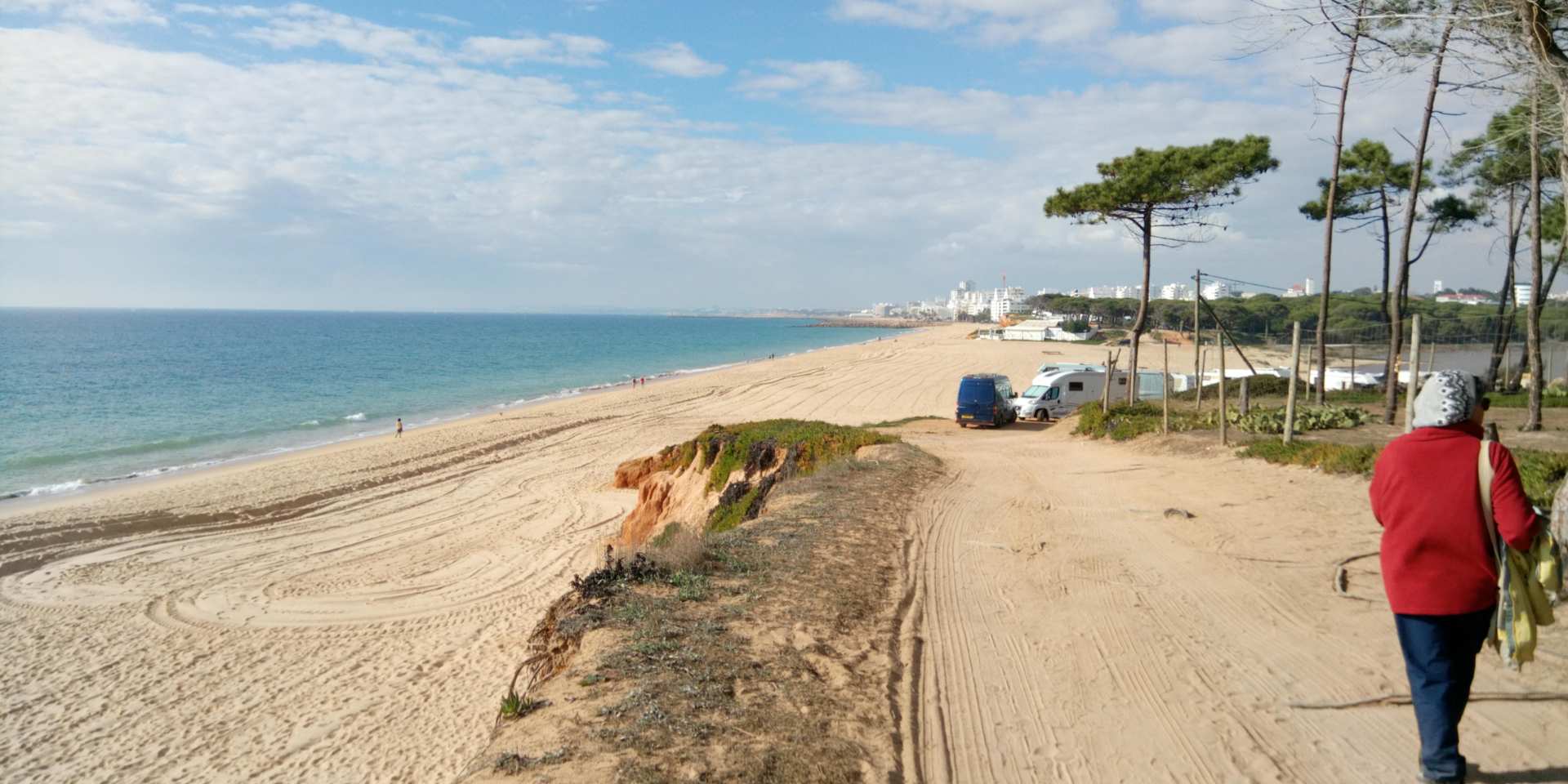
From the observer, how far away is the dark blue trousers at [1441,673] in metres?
3.37

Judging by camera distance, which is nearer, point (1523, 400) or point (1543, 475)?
point (1543, 475)

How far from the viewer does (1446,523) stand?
10.8 ft

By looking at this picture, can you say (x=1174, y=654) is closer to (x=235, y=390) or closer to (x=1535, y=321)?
(x=1535, y=321)

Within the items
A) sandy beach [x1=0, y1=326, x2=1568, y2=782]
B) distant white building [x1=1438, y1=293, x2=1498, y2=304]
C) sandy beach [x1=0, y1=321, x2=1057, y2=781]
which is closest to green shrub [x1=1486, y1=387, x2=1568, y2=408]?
sandy beach [x1=0, y1=326, x2=1568, y2=782]

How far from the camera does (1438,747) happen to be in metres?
3.52

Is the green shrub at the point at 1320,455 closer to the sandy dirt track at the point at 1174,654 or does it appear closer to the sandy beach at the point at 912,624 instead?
the sandy beach at the point at 912,624

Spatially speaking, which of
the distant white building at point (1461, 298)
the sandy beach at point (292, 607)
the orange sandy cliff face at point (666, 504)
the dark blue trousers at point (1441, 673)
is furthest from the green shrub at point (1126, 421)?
the distant white building at point (1461, 298)

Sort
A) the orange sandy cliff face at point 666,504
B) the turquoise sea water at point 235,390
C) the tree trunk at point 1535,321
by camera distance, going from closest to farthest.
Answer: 1. the tree trunk at point 1535,321
2. the orange sandy cliff face at point 666,504
3. the turquoise sea water at point 235,390

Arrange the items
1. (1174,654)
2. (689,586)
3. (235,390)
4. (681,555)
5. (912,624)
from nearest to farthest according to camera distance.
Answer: (1174,654) → (912,624) → (689,586) → (681,555) → (235,390)

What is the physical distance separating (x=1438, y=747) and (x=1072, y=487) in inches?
346

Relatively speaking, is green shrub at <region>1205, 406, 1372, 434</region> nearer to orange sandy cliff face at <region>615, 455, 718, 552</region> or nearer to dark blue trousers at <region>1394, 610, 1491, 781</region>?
orange sandy cliff face at <region>615, 455, 718, 552</region>

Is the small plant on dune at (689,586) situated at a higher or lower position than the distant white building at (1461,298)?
lower

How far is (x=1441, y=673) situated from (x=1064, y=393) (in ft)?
76.2

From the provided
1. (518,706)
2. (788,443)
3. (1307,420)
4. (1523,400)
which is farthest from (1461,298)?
(518,706)
